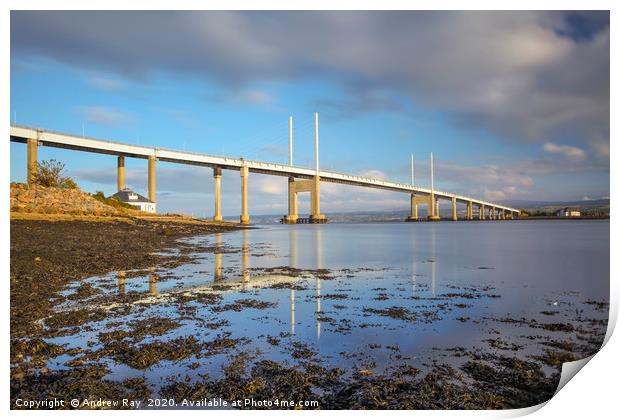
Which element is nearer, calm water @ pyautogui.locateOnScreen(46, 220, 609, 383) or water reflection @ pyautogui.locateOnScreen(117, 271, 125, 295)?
calm water @ pyautogui.locateOnScreen(46, 220, 609, 383)

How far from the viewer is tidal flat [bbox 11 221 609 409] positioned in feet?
9.03

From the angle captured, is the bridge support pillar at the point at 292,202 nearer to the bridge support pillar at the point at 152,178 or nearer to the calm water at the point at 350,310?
the bridge support pillar at the point at 152,178

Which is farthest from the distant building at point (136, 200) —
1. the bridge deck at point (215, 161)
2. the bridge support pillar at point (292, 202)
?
the bridge support pillar at point (292, 202)

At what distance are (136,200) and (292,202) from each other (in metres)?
27.5

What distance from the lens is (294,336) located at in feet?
12.7

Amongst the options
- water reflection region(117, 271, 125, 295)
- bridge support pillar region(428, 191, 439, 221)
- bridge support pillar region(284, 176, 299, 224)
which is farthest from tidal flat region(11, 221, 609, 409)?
bridge support pillar region(428, 191, 439, 221)

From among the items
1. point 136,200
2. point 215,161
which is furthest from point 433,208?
point 136,200

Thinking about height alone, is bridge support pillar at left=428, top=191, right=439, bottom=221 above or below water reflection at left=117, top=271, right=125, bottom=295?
above

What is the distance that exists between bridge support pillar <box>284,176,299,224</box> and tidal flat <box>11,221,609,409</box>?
5417cm

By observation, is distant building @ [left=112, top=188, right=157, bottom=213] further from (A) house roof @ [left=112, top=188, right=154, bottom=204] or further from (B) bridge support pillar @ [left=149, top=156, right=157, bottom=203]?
(B) bridge support pillar @ [left=149, top=156, right=157, bottom=203]

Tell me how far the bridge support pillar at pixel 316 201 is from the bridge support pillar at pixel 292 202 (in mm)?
2972
